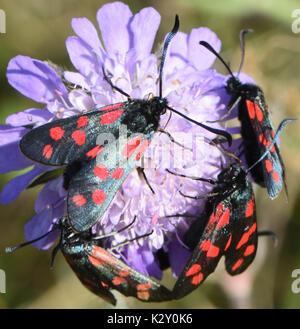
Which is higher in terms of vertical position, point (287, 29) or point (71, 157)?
point (287, 29)

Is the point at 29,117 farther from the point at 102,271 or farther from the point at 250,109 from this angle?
Result: the point at 250,109

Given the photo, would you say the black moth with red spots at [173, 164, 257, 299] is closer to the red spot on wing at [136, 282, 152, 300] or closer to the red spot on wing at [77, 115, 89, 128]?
the red spot on wing at [136, 282, 152, 300]

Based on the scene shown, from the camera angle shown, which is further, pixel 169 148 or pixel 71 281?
pixel 71 281

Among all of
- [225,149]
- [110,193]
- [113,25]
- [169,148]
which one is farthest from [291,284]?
[113,25]

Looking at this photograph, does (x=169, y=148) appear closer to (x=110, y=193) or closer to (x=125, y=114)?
(x=125, y=114)

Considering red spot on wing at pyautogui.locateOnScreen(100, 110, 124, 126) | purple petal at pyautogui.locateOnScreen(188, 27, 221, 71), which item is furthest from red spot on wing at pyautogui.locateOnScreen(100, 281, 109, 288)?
purple petal at pyautogui.locateOnScreen(188, 27, 221, 71)

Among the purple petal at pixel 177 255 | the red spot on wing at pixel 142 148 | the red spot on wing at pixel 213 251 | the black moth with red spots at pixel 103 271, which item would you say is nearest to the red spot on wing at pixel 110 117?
the red spot on wing at pixel 142 148
